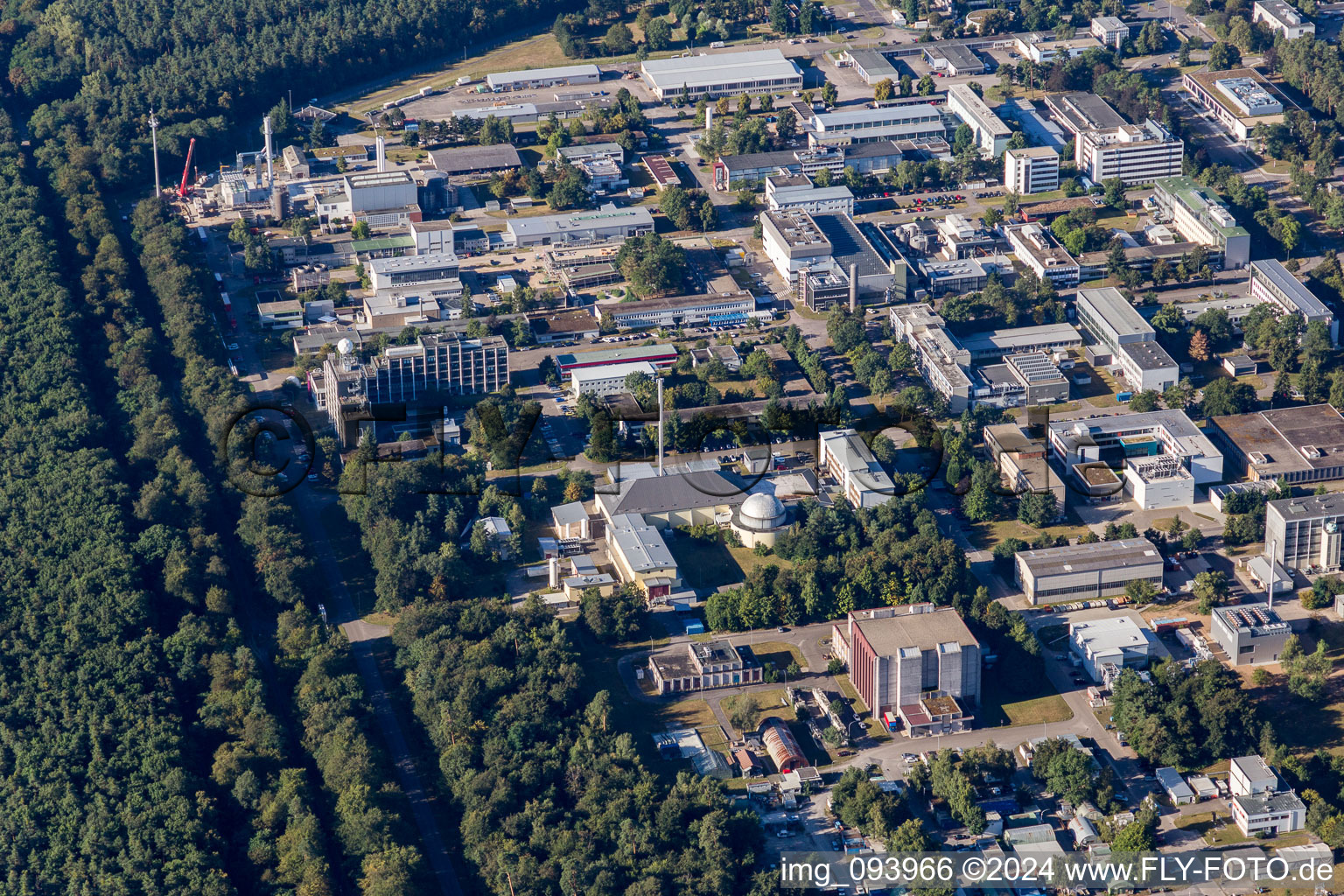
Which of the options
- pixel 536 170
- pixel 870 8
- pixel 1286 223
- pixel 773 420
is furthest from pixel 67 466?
pixel 870 8

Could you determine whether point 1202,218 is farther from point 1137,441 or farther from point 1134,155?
point 1137,441

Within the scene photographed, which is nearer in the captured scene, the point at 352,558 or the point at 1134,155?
the point at 352,558

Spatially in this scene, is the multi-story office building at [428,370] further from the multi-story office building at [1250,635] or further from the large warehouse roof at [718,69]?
the large warehouse roof at [718,69]

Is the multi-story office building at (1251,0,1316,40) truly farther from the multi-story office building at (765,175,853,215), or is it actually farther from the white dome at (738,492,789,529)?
the white dome at (738,492,789,529)

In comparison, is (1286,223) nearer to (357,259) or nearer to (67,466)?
(357,259)

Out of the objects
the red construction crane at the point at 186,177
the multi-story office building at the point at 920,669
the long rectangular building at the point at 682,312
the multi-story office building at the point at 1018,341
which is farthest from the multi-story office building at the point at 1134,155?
the red construction crane at the point at 186,177

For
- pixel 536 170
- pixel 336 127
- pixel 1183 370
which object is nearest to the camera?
pixel 1183 370

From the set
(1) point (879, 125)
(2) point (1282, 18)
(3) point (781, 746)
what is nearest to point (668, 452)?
(3) point (781, 746)
